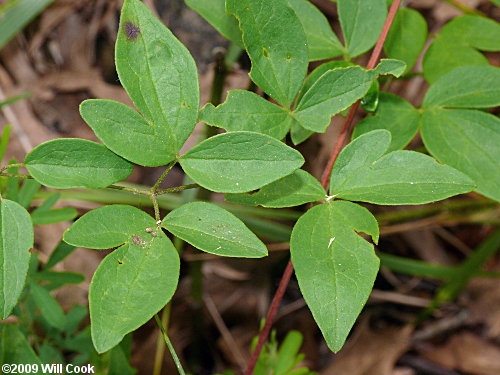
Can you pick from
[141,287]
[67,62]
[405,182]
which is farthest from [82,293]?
[405,182]

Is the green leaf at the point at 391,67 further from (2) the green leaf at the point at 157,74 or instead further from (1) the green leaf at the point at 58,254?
(1) the green leaf at the point at 58,254

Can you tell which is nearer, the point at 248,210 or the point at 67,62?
the point at 248,210

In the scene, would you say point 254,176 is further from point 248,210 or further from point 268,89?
point 248,210

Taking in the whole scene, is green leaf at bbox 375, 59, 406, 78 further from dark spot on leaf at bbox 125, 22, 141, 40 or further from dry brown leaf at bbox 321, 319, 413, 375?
dry brown leaf at bbox 321, 319, 413, 375

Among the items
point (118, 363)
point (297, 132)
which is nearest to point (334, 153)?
point (297, 132)

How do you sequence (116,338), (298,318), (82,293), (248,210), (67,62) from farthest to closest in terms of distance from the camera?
(67,62) < (298,318) < (82,293) < (248,210) < (116,338)

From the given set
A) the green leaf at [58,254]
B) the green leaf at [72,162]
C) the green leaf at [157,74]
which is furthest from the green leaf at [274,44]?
the green leaf at [58,254]

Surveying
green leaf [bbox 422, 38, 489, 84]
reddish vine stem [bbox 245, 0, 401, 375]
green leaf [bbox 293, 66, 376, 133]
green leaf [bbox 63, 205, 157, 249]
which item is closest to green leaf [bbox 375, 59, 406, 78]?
green leaf [bbox 293, 66, 376, 133]
